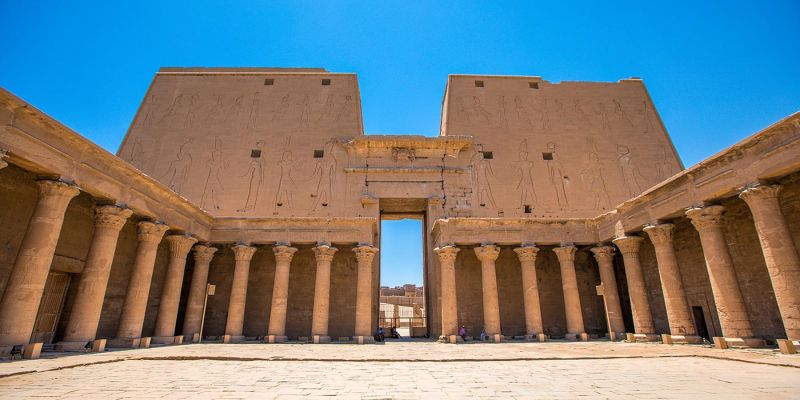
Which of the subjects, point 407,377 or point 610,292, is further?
point 610,292

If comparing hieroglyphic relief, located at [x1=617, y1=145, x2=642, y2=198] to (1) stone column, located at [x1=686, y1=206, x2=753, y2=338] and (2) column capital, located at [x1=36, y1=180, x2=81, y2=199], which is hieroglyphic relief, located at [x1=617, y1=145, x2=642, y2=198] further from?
(2) column capital, located at [x1=36, y1=180, x2=81, y2=199]

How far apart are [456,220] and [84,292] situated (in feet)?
42.3

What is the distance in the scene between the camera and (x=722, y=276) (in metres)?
11.0

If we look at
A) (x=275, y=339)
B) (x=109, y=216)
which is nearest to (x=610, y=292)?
(x=275, y=339)

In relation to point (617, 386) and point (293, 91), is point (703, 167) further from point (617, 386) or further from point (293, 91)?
point (293, 91)

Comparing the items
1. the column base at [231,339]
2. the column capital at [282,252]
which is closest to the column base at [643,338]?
the column capital at [282,252]

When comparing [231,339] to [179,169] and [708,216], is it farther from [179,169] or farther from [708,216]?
[708,216]

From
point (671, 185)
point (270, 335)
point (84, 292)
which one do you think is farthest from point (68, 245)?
point (671, 185)

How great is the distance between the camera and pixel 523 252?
1617 centimetres

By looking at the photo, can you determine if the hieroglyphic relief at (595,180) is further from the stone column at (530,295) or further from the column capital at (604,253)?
the stone column at (530,295)

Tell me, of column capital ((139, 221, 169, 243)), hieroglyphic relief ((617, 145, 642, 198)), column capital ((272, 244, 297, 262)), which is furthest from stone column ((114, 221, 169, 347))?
hieroglyphic relief ((617, 145, 642, 198))

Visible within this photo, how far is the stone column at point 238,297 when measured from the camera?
15094mm

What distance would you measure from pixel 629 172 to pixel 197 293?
23784 mm

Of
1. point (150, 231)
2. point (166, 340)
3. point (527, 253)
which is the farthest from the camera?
point (527, 253)
